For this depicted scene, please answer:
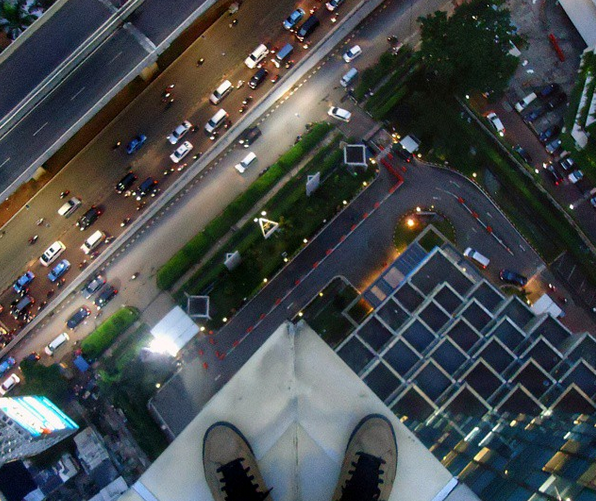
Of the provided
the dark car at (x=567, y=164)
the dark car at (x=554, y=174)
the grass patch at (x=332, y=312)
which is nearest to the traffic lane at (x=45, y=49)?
the grass patch at (x=332, y=312)

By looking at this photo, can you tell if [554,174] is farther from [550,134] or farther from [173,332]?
[173,332]

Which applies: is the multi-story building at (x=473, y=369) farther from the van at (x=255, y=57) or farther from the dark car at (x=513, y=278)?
the van at (x=255, y=57)

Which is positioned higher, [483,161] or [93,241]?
[483,161]

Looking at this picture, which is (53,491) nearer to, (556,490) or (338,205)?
(338,205)

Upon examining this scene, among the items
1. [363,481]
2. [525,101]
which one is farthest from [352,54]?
[363,481]

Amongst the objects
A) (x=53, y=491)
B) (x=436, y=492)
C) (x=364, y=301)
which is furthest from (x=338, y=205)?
(x=53, y=491)
